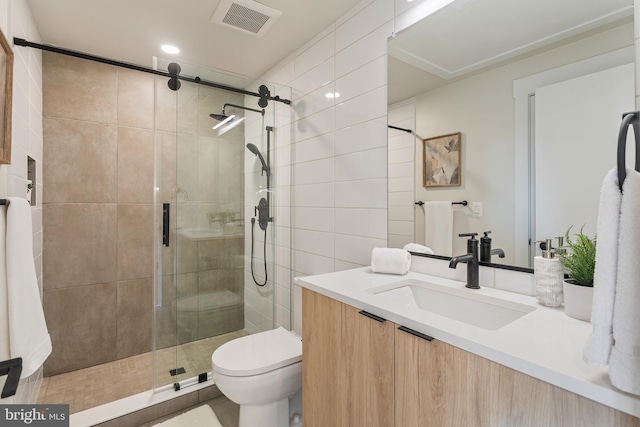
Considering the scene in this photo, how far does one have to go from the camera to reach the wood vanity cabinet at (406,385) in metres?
0.63

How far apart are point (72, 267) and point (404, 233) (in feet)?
8.04

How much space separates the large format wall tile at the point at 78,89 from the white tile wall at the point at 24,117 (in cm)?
10

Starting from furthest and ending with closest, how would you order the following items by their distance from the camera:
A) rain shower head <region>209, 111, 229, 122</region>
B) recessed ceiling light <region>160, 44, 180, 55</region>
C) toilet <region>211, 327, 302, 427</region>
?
recessed ceiling light <region>160, 44, 180, 55</region> < rain shower head <region>209, 111, 229, 122</region> < toilet <region>211, 327, 302, 427</region>

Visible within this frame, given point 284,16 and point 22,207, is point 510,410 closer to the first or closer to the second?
point 22,207

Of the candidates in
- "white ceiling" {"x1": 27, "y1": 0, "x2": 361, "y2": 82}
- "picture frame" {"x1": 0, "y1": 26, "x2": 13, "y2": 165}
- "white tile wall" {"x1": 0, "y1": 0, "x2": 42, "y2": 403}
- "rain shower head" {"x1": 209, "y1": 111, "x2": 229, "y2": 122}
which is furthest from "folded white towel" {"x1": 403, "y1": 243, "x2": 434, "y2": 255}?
"white tile wall" {"x1": 0, "y1": 0, "x2": 42, "y2": 403}

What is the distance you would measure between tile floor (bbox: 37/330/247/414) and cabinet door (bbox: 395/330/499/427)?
1.62 m

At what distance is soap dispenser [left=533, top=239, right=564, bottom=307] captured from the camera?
97 cm

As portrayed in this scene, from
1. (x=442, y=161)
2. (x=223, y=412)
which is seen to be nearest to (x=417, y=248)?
(x=442, y=161)

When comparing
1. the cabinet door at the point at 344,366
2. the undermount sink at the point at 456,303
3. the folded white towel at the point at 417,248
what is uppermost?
the folded white towel at the point at 417,248

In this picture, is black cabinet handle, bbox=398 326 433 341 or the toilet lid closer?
black cabinet handle, bbox=398 326 433 341

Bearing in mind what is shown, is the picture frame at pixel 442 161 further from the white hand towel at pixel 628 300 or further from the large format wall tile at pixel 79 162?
the large format wall tile at pixel 79 162

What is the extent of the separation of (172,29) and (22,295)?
173cm

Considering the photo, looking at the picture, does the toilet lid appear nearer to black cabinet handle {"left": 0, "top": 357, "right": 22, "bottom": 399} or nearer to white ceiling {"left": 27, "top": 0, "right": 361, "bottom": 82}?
black cabinet handle {"left": 0, "top": 357, "right": 22, "bottom": 399}

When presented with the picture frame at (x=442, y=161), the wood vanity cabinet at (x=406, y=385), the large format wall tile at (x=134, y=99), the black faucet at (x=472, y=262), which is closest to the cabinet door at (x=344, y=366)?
the wood vanity cabinet at (x=406, y=385)
